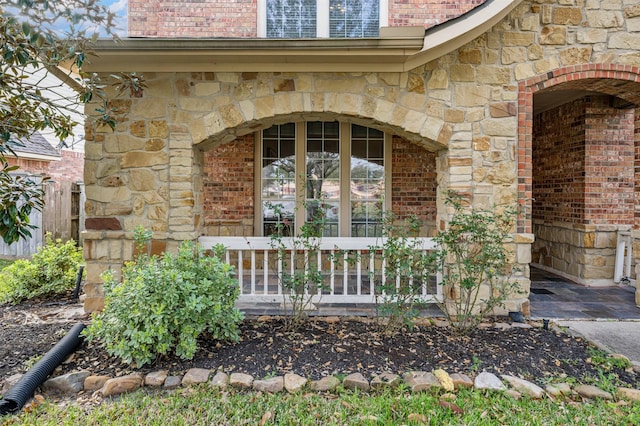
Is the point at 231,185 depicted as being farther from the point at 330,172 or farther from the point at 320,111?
the point at 320,111

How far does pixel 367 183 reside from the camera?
6.66 m

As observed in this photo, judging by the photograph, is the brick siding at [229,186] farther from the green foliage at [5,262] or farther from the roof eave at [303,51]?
the green foliage at [5,262]

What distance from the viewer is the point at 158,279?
10.2ft

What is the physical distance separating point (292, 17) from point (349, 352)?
212 inches

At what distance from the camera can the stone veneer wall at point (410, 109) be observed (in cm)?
424

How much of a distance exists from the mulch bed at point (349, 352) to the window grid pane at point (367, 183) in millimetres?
2843

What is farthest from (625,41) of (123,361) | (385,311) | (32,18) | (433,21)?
(123,361)

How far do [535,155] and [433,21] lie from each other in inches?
128

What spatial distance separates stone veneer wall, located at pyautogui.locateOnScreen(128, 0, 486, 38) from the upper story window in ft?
0.59

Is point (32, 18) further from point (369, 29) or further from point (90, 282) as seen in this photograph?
point (369, 29)

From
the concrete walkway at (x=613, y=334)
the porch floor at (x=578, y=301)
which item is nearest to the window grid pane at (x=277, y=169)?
the porch floor at (x=578, y=301)

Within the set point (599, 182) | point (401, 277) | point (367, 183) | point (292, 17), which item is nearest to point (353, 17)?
point (292, 17)

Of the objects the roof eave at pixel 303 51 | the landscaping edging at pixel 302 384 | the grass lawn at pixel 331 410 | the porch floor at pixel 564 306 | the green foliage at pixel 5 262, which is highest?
the roof eave at pixel 303 51

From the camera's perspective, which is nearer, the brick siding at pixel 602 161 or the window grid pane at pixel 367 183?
the brick siding at pixel 602 161
